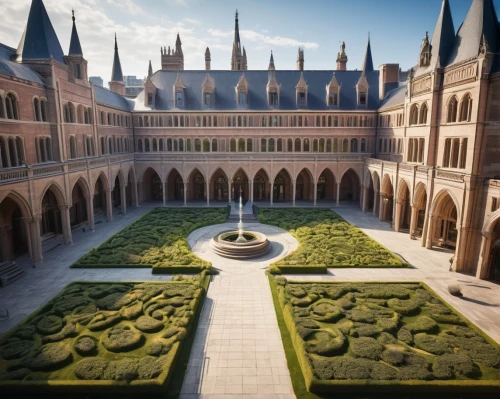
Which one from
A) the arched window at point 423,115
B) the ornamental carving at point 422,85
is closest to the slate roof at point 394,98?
the ornamental carving at point 422,85

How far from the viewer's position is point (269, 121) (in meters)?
53.8

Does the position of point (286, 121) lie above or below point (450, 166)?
above

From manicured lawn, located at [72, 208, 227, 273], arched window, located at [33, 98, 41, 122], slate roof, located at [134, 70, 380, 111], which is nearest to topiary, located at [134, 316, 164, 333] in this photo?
manicured lawn, located at [72, 208, 227, 273]

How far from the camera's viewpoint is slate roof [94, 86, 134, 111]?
46.4 meters

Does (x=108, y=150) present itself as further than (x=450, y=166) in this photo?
Yes

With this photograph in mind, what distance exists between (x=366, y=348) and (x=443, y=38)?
3139 centimetres

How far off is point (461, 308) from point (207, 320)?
16366 millimetres

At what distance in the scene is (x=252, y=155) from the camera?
5297cm

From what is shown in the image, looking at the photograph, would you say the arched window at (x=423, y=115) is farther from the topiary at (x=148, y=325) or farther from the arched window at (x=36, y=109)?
the arched window at (x=36, y=109)

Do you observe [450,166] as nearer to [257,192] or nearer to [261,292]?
[261,292]

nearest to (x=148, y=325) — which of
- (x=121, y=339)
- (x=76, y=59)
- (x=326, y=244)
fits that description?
(x=121, y=339)

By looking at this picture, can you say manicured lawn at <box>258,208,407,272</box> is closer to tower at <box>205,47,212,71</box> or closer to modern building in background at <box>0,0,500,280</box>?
modern building in background at <box>0,0,500,280</box>

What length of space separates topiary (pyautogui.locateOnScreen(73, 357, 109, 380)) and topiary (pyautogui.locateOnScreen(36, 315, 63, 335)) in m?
3.72

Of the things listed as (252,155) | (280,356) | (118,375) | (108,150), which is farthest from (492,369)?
(108,150)
